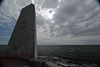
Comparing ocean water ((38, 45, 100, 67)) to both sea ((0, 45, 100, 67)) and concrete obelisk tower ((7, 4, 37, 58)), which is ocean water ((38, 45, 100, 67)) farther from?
concrete obelisk tower ((7, 4, 37, 58))

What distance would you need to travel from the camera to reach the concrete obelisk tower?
192 inches

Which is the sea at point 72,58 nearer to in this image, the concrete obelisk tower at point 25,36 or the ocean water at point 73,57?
the ocean water at point 73,57

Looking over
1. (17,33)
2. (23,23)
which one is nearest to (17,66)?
(17,33)

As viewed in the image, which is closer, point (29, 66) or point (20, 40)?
point (29, 66)

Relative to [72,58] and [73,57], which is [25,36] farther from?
[73,57]

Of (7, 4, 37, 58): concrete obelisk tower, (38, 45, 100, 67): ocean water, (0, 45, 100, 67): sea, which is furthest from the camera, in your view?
(38, 45, 100, 67): ocean water

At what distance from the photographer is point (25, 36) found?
5145mm

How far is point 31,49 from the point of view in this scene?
15.6 ft

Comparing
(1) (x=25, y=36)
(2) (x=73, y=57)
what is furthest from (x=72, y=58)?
(1) (x=25, y=36)

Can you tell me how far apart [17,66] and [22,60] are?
50 centimetres

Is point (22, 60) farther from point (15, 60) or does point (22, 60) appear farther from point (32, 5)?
point (32, 5)

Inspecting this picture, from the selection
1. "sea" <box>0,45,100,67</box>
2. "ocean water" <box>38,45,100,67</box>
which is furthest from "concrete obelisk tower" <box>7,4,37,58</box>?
"ocean water" <box>38,45,100,67</box>

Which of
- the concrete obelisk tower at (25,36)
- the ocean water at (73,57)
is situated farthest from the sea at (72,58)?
the concrete obelisk tower at (25,36)

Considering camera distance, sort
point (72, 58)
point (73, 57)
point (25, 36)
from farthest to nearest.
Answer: point (73, 57), point (72, 58), point (25, 36)
